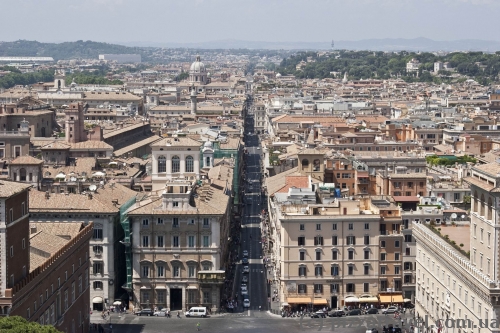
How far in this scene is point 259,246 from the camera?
249 ft

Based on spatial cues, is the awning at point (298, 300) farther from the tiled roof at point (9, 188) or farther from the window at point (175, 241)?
the tiled roof at point (9, 188)

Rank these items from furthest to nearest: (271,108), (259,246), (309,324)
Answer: (271,108) → (259,246) → (309,324)

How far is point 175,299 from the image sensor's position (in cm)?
5866

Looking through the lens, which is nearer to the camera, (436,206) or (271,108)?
(436,206)

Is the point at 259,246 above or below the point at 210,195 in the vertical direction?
below

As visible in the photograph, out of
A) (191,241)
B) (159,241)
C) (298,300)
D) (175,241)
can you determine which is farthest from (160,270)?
(298,300)

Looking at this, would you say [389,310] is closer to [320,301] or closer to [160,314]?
[320,301]

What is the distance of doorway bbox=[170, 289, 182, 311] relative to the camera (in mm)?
58500

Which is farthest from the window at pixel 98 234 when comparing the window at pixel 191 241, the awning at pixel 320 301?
the awning at pixel 320 301

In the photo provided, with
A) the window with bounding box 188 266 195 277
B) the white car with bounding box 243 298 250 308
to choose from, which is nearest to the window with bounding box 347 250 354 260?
the white car with bounding box 243 298 250 308

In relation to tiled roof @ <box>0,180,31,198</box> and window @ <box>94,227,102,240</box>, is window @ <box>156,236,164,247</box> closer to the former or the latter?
window @ <box>94,227,102,240</box>

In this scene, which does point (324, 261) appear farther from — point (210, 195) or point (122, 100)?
point (122, 100)

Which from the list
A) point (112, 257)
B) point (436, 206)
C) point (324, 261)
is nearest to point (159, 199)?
point (112, 257)

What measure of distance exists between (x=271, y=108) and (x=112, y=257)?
105 m
